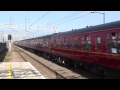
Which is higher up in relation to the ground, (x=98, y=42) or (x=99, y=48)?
(x=98, y=42)

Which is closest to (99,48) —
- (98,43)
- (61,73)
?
(98,43)

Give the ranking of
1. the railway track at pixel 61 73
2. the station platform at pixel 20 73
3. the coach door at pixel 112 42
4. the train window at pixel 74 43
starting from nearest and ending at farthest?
the coach door at pixel 112 42
the station platform at pixel 20 73
the railway track at pixel 61 73
the train window at pixel 74 43

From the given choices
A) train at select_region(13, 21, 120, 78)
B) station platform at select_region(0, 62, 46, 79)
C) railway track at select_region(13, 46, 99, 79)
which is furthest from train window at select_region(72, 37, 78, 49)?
station platform at select_region(0, 62, 46, 79)

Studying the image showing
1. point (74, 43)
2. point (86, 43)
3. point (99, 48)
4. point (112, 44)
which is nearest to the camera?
point (112, 44)

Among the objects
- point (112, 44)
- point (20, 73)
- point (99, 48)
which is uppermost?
point (112, 44)

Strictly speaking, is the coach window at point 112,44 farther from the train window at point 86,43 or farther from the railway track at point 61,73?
the railway track at point 61,73

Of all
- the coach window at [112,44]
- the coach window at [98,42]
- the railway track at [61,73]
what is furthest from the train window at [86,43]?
the coach window at [112,44]

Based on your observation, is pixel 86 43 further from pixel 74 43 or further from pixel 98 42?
pixel 74 43

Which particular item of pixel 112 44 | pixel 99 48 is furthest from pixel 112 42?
pixel 99 48

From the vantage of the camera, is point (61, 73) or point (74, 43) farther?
point (74, 43)

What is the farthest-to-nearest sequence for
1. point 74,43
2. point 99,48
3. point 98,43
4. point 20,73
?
1. point 74,43
2. point 20,73
3. point 98,43
4. point 99,48
